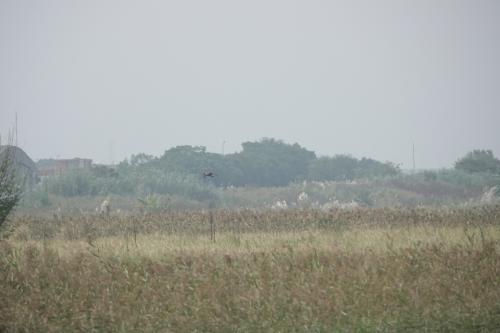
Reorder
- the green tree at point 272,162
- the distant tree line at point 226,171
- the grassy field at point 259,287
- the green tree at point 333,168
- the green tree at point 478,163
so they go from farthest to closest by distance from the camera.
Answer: the green tree at point 333,168, the green tree at point 272,162, the green tree at point 478,163, the distant tree line at point 226,171, the grassy field at point 259,287

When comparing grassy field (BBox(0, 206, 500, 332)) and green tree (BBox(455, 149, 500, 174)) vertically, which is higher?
green tree (BBox(455, 149, 500, 174))

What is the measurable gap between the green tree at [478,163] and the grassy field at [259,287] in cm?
6049

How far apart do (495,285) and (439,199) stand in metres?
41.9

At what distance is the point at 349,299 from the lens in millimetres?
12195

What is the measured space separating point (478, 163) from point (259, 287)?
223 feet

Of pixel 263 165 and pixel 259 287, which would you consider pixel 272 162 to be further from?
pixel 259 287

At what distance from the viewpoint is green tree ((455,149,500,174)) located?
75756 millimetres

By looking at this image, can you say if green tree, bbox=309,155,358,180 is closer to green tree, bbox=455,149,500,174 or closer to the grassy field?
green tree, bbox=455,149,500,174

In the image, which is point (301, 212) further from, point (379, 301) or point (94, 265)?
point (379, 301)

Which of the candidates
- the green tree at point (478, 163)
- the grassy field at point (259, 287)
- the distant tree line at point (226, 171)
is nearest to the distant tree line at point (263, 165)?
the distant tree line at point (226, 171)

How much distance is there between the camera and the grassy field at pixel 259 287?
1151cm

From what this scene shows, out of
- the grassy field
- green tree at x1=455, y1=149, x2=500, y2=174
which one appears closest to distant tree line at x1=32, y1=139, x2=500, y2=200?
green tree at x1=455, y1=149, x2=500, y2=174

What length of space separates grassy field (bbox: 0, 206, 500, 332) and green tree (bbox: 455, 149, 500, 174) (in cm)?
6049

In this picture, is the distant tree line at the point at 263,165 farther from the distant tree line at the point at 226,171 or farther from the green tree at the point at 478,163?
the green tree at the point at 478,163
